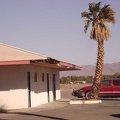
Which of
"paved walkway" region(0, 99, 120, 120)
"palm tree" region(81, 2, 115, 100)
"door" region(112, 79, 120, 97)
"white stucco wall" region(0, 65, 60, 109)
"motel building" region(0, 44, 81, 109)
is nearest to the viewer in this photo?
"paved walkway" region(0, 99, 120, 120)

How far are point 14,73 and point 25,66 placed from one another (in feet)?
2.65

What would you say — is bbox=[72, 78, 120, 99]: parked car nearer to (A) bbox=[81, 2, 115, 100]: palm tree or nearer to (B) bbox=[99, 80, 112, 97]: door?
(B) bbox=[99, 80, 112, 97]: door

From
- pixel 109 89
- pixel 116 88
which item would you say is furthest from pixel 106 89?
pixel 116 88

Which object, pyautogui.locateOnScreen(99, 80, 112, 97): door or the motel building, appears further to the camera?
pyautogui.locateOnScreen(99, 80, 112, 97): door

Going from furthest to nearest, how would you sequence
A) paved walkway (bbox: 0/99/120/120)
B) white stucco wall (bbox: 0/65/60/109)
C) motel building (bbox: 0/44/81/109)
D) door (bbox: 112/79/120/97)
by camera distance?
door (bbox: 112/79/120/97), white stucco wall (bbox: 0/65/60/109), motel building (bbox: 0/44/81/109), paved walkway (bbox: 0/99/120/120)

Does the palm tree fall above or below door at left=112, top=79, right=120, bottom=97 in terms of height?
above

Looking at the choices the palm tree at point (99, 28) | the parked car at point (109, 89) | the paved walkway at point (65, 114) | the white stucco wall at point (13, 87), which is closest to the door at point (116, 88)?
the parked car at point (109, 89)

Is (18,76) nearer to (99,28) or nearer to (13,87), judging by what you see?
(13,87)

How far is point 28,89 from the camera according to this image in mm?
21719

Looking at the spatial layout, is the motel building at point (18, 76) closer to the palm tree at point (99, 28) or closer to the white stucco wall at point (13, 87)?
the white stucco wall at point (13, 87)

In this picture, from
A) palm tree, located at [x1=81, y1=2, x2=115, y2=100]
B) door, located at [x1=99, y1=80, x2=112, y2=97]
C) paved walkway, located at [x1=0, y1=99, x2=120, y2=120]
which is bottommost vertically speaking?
paved walkway, located at [x1=0, y1=99, x2=120, y2=120]

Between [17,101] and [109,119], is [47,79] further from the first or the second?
[109,119]

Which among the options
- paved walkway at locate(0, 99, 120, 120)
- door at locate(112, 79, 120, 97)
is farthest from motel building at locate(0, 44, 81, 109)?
door at locate(112, 79, 120, 97)

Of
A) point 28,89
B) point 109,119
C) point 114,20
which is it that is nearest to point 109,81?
point 114,20
